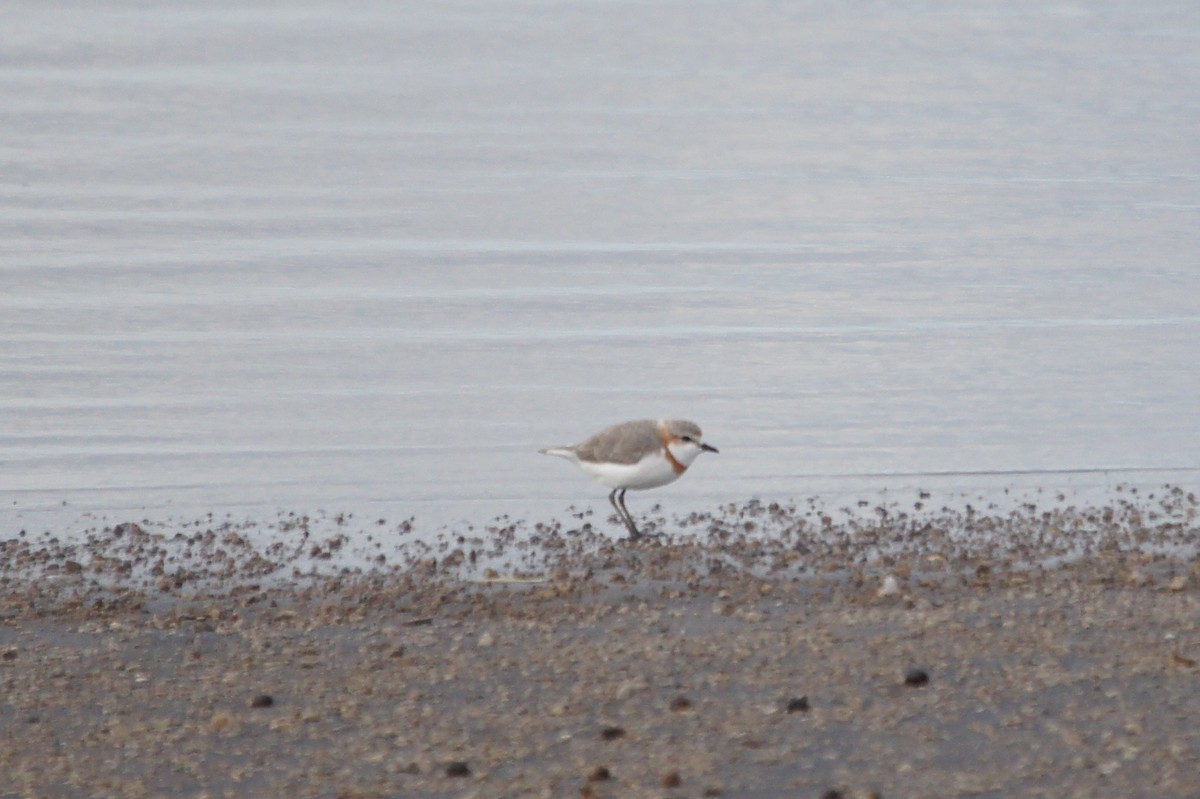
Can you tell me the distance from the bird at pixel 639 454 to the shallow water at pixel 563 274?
0.40 metres

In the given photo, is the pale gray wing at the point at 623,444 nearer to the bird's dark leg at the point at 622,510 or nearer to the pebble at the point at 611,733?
the bird's dark leg at the point at 622,510

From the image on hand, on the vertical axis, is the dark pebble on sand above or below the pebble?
above

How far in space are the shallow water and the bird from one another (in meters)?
0.40

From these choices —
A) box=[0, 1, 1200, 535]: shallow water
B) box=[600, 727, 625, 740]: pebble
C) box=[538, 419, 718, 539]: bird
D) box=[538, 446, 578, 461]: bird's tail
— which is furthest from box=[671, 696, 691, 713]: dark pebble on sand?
box=[538, 446, 578, 461]: bird's tail

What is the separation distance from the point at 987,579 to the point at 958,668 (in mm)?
1569

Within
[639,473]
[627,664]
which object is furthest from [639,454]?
[627,664]

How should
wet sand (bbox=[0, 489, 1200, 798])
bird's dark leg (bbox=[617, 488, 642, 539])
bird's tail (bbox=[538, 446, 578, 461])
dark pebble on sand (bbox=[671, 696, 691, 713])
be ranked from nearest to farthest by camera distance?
1. wet sand (bbox=[0, 489, 1200, 798])
2. dark pebble on sand (bbox=[671, 696, 691, 713])
3. bird's dark leg (bbox=[617, 488, 642, 539])
4. bird's tail (bbox=[538, 446, 578, 461])

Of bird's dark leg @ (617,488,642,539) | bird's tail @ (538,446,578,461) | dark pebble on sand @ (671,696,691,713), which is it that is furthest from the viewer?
bird's tail @ (538,446,578,461)

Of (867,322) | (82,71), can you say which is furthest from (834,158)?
(82,71)

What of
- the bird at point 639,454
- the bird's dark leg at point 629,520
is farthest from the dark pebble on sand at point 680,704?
the bird at point 639,454

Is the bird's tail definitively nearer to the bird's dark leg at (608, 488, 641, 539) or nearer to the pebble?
the bird's dark leg at (608, 488, 641, 539)

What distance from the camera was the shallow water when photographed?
468 inches

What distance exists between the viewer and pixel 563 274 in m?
17.5

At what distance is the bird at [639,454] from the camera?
10383 millimetres
